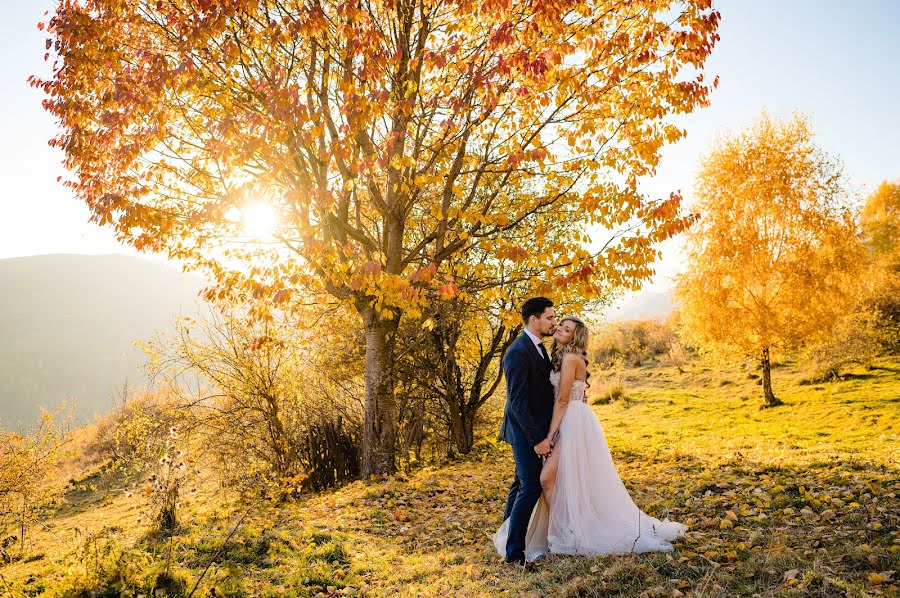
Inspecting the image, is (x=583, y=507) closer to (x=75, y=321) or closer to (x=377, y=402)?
(x=377, y=402)

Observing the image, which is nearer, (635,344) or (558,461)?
(558,461)

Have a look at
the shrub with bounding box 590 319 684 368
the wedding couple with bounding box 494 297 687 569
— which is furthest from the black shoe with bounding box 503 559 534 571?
the shrub with bounding box 590 319 684 368

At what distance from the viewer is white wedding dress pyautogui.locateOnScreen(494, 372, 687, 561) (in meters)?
5.29

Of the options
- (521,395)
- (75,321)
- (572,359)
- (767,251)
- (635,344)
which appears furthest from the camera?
(75,321)

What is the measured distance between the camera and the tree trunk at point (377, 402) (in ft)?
35.6

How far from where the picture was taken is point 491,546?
20.2 ft

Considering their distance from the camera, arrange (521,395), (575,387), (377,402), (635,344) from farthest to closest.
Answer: (635,344)
(377,402)
(575,387)
(521,395)

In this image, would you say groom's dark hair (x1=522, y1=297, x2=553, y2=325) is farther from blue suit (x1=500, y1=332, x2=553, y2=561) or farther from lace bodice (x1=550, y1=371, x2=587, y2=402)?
lace bodice (x1=550, y1=371, x2=587, y2=402)

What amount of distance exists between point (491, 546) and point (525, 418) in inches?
77.3

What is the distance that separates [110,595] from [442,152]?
753 cm

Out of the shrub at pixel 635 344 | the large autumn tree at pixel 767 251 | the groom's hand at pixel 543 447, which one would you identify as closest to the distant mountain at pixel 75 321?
the shrub at pixel 635 344

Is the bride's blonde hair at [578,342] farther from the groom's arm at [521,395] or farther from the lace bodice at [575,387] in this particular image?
the groom's arm at [521,395]

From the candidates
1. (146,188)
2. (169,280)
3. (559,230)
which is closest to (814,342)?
(559,230)

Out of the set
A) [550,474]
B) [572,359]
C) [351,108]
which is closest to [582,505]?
[550,474]
